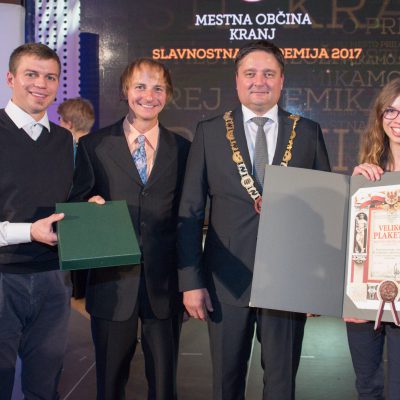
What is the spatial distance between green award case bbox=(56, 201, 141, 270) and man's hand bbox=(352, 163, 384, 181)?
835mm

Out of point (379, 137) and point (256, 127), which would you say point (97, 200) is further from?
point (379, 137)

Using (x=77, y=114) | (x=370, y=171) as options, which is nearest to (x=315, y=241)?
(x=370, y=171)

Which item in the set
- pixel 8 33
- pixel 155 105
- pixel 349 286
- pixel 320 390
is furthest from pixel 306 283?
pixel 8 33

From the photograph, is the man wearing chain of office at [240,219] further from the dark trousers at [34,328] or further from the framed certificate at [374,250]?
the dark trousers at [34,328]

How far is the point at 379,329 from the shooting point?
2018mm

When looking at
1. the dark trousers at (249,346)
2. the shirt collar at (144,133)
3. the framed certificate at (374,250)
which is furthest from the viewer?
the shirt collar at (144,133)

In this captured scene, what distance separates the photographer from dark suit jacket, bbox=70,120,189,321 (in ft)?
7.27

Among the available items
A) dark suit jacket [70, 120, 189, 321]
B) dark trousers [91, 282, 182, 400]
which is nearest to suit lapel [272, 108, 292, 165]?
dark suit jacket [70, 120, 189, 321]

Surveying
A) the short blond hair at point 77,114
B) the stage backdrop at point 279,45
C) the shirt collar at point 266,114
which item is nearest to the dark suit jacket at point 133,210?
the shirt collar at point 266,114

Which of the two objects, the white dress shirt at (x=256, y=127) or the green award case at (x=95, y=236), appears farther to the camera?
the white dress shirt at (x=256, y=127)

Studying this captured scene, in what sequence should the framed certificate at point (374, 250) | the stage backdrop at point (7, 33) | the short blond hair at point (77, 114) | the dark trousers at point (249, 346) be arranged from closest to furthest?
the framed certificate at point (374, 250)
the dark trousers at point (249, 346)
the stage backdrop at point (7, 33)
the short blond hair at point (77, 114)

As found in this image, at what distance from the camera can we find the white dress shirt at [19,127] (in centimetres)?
205

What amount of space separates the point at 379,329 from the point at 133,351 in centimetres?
97

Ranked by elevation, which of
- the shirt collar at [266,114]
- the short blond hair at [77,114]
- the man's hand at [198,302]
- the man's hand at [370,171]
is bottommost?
the man's hand at [198,302]
